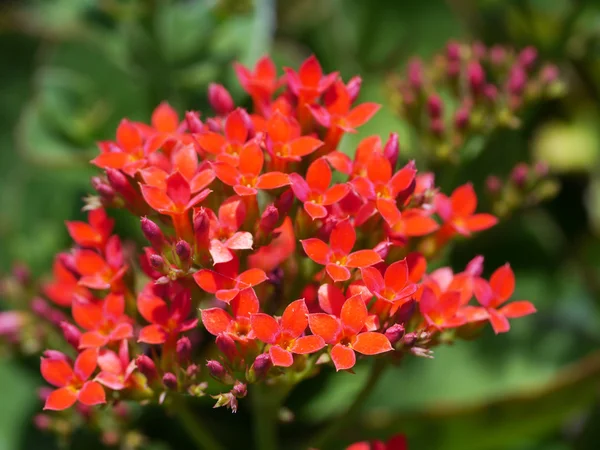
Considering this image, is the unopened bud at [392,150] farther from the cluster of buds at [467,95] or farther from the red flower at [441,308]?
the cluster of buds at [467,95]

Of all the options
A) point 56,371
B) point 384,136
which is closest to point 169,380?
point 56,371

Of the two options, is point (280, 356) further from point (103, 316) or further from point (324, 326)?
point (103, 316)

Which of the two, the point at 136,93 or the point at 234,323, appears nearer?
the point at 234,323

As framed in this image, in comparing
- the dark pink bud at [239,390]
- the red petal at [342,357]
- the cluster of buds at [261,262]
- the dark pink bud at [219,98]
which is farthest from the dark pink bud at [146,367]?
the dark pink bud at [219,98]

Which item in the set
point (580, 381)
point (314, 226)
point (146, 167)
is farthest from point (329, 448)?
point (146, 167)

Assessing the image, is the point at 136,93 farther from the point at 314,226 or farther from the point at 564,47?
the point at 564,47

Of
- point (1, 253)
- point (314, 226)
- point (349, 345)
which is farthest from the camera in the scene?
point (1, 253)

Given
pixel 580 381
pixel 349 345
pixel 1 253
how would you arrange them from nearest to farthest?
1. pixel 349 345
2. pixel 580 381
3. pixel 1 253

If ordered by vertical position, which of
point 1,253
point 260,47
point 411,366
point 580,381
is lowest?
point 411,366
